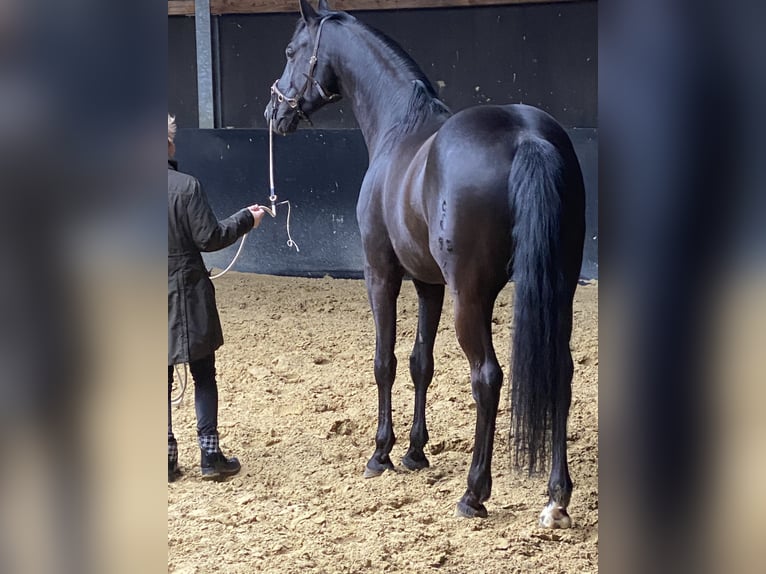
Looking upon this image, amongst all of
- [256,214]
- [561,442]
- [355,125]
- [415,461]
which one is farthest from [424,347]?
[355,125]

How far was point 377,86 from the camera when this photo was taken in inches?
135

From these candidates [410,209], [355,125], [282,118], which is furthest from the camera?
[355,125]

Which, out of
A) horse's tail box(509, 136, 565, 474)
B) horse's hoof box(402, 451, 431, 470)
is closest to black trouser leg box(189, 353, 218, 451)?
horse's hoof box(402, 451, 431, 470)

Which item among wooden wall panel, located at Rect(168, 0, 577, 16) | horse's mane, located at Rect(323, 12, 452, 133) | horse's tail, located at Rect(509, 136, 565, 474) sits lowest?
horse's tail, located at Rect(509, 136, 565, 474)

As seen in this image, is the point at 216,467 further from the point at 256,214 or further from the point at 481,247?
the point at 481,247

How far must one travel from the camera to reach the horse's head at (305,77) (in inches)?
142

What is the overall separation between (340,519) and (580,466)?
98 centimetres

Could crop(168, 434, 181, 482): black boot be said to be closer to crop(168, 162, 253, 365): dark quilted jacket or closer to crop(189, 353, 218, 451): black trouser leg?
crop(189, 353, 218, 451): black trouser leg

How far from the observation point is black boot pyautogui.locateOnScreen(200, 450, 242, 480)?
318 cm

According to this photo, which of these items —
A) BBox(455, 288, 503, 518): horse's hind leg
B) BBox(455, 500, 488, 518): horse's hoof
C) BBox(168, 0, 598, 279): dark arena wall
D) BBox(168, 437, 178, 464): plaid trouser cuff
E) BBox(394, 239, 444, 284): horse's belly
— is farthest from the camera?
BBox(168, 0, 598, 279): dark arena wall

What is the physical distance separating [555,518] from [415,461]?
2.50 feet
